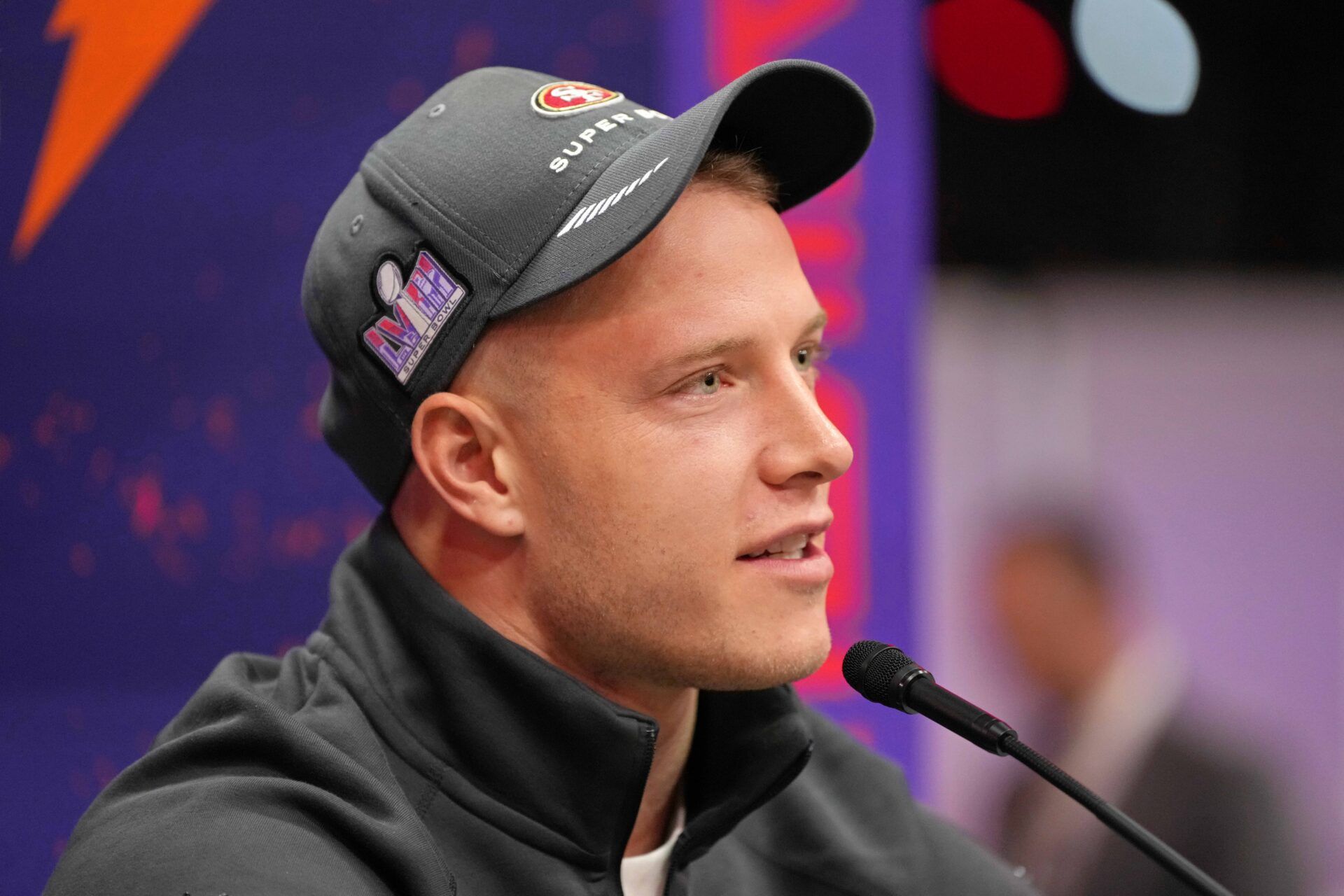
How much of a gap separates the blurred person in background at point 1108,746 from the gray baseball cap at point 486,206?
1847 millimetres

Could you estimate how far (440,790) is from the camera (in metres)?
1.22

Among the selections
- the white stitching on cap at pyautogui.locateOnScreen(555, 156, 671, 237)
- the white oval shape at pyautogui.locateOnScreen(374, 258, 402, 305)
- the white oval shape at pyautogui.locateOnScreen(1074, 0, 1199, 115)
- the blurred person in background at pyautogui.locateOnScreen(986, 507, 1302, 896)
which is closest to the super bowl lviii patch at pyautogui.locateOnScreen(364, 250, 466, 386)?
the white oval shape at pyautogui.locateOnScreen(374, 258, 402, 305)

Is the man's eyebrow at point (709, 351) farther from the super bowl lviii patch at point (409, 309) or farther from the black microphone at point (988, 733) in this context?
the black microphone at point (988, 733)

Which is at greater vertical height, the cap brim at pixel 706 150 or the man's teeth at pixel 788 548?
the cap brim at pixel 706 150

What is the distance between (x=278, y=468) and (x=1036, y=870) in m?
1.84

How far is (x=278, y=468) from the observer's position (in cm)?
177

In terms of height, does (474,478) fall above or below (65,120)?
below

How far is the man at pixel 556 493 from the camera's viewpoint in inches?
47.0

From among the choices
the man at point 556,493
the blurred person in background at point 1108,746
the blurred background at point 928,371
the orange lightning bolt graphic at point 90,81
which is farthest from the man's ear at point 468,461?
the blurred person in background at point 1108,746

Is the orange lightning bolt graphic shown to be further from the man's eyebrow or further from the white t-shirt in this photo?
the white t-shirt

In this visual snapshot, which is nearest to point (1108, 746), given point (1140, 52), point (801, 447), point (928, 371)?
point (928, 371)

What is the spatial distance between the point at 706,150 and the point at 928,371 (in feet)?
8.54

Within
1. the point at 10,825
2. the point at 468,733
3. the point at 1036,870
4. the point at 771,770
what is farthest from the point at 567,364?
the point at 1036,870

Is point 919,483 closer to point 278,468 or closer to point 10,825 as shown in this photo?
point 278,468
